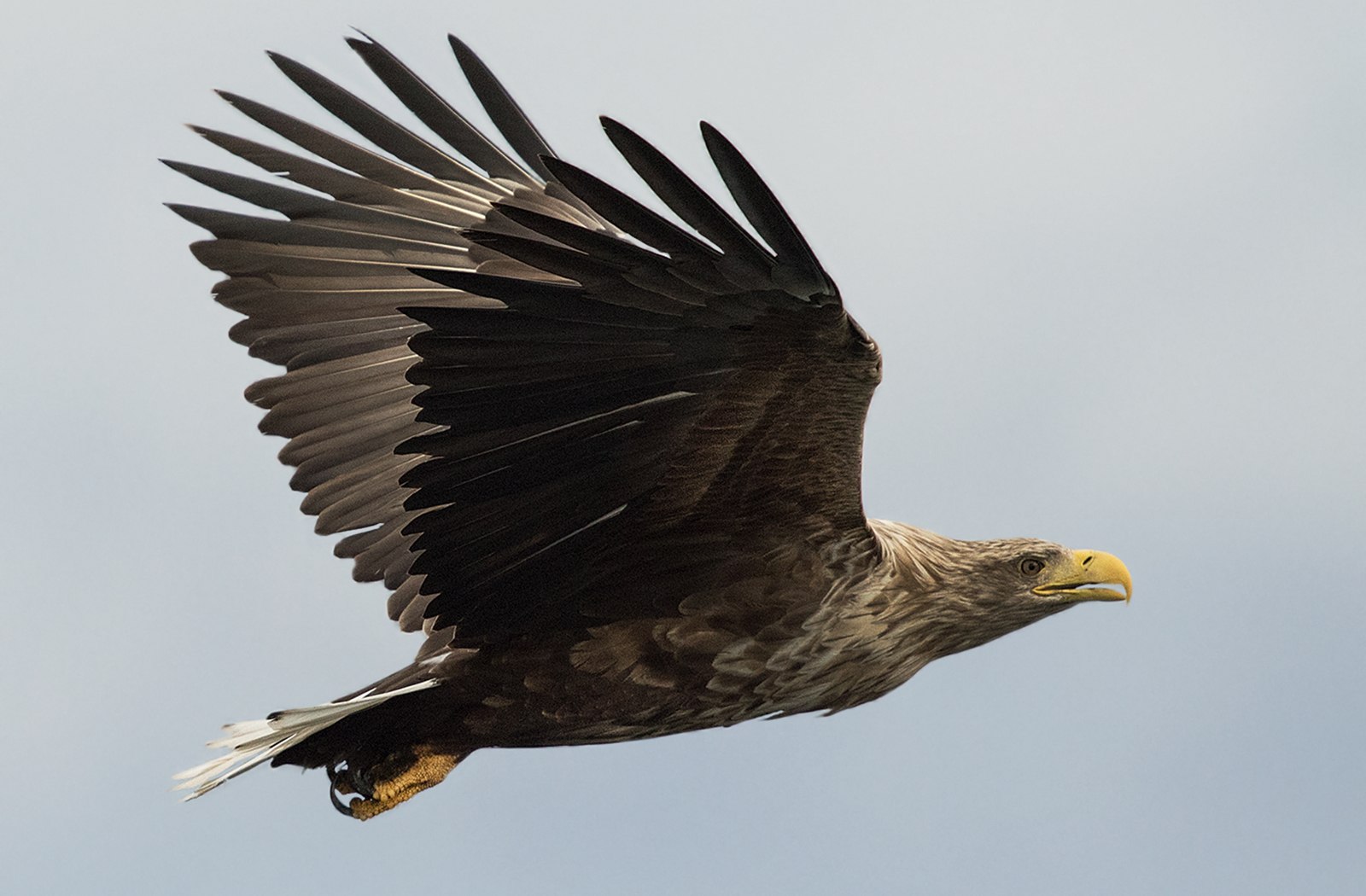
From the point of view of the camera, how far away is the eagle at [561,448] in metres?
4.73

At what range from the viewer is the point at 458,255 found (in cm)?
639

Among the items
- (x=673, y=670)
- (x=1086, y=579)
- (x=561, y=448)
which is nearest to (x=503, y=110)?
(x=561, y=448)

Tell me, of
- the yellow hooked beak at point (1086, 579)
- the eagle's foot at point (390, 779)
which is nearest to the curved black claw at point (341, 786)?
the eagle's foot at point (390, 779)

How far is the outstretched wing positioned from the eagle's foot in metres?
0.41

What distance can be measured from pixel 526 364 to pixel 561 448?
0.35 meters

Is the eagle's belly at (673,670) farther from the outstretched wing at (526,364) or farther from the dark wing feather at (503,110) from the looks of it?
the dark wing feather at (503,110)

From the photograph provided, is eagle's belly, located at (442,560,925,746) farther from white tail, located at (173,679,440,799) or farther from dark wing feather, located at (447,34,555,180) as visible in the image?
dark wing feather, located at (447,34,555,180)

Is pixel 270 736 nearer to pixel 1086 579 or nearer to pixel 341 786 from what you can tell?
pixel 341 786

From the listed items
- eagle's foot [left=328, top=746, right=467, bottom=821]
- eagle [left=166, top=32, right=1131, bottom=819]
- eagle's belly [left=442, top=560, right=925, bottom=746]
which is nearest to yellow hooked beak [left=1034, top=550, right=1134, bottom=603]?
eagle [left=166, top=32, right=1131, bottom=819]

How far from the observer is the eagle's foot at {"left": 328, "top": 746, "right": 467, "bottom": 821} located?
595cm

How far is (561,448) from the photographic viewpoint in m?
5.09

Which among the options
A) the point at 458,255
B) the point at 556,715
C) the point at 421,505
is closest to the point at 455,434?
the point at 421,505

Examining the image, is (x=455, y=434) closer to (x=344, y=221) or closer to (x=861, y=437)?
(x=861, y=437)

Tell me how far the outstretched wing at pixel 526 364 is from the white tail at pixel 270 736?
369 millimetres
